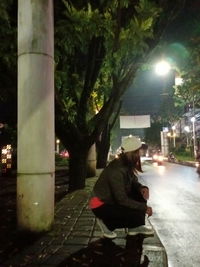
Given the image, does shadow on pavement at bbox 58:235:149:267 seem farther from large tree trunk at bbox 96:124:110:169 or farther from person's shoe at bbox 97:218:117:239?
large tree trunk at bbox 96:124:110:169

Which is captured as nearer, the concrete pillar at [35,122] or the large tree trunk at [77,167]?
the concrete pillar at [35,122]

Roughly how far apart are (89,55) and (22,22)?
5.97 m

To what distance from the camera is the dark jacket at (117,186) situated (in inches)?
227

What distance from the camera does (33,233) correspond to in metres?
6.88

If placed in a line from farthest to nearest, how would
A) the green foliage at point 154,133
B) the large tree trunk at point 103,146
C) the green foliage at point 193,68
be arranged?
the green foliage at point 154,133
the large tree trunk at point 103,146
the green foliage at point 193,68

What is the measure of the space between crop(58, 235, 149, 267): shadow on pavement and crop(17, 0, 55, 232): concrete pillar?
4.29 ft

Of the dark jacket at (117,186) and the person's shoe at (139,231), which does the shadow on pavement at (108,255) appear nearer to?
the person's shoe at (139,231)

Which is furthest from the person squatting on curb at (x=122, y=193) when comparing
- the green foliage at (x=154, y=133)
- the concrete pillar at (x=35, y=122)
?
the green foliage at (x=154, y=133)

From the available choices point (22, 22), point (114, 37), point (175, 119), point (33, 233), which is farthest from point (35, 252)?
point (175, 119)

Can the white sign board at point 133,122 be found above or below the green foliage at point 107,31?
above

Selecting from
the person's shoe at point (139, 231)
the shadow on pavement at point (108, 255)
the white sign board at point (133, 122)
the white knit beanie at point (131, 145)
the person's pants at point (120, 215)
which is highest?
the white sign board at point (133, 122)

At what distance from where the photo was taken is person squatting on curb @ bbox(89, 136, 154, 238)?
580 cm

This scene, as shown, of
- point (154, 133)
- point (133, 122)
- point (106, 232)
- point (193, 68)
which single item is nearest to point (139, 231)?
point (106, 232)

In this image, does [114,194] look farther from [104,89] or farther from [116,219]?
[104,89]
